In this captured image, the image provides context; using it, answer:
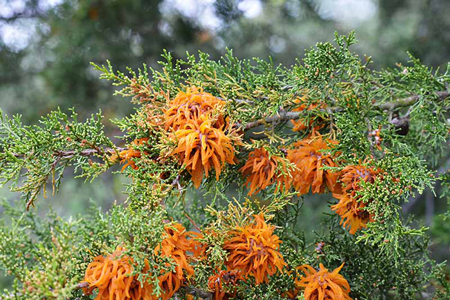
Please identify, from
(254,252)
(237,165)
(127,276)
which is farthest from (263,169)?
(127,276)

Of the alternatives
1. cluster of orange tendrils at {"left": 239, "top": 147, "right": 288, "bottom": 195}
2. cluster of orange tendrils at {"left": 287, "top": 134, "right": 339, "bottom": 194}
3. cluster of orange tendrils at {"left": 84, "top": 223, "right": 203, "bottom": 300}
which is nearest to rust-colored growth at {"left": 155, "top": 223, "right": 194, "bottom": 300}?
cluster of orange tendrils at {"left": 84, "top": 223, "right": 203, "bottom": 300}

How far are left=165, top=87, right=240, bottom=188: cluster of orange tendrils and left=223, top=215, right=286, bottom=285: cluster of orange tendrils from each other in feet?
0.86

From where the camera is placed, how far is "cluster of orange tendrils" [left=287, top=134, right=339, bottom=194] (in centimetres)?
169

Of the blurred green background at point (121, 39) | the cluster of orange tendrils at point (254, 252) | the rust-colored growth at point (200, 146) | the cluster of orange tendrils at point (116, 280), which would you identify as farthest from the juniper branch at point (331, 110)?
the blurred green background at point (121, 39)

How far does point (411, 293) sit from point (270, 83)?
1222mm

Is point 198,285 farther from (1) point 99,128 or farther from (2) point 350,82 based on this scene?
(2) point 350,82

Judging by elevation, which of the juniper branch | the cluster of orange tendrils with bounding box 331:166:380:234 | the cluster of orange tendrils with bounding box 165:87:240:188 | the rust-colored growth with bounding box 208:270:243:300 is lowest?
the rust-colored growth with bounding box 208:270:243:300

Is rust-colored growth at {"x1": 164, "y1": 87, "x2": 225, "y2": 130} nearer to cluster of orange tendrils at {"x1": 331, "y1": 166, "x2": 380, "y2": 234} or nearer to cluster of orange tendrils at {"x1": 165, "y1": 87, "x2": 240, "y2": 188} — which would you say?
cluster of orange tendrils at {"x1": 165, "y1": 87, "x2": 240, "y2": 188}

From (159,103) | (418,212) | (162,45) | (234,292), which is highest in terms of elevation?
(162,45)

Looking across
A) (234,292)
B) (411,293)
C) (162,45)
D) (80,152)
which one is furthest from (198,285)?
(162,45)

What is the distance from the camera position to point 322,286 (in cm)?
157

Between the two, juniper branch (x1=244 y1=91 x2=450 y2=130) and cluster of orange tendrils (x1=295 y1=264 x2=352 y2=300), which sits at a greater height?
juniper branch (x1=244 y1=91 x2=450 y2=130)

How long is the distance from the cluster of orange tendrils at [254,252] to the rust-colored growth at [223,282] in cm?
10

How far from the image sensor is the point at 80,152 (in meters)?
1.60
